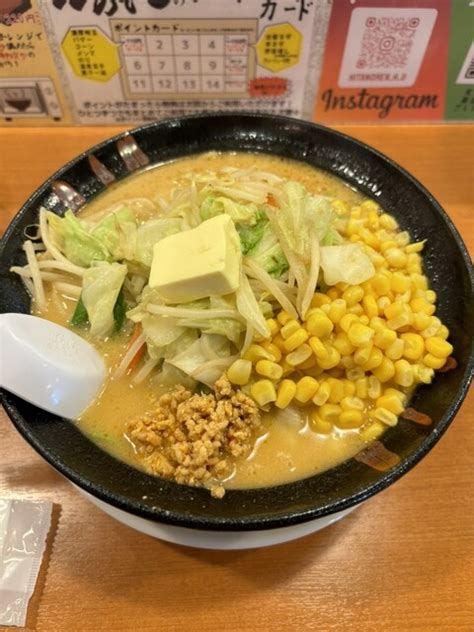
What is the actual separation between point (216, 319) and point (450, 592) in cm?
99

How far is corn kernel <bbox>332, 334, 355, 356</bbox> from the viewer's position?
4.92 feet

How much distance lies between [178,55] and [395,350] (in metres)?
1.57

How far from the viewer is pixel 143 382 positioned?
1633 millimetres

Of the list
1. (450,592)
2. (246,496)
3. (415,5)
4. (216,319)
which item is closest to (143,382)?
(216,319)

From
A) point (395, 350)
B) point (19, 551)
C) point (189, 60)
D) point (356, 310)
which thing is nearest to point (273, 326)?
point (356, 310)

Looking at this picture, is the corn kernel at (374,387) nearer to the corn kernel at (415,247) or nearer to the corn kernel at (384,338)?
the corn kernel at (384,338)

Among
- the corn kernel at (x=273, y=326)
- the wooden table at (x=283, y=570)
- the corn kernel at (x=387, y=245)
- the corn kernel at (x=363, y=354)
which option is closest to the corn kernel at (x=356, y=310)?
the corn kernel at (x=363, y=354)

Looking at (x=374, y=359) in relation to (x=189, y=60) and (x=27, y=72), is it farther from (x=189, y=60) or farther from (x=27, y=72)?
(x=27, y=72)

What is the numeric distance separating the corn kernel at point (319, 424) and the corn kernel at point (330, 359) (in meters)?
0.15

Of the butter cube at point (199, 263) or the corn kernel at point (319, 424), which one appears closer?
the butter cube at point (199, 263)

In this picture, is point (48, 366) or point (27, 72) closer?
point (48, 366)

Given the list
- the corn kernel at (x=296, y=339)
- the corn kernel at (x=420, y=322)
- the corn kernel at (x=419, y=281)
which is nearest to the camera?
the corn kernel at (x=296, y=339)

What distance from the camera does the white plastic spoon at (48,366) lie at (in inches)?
53.6

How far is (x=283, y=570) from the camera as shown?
147 cm
